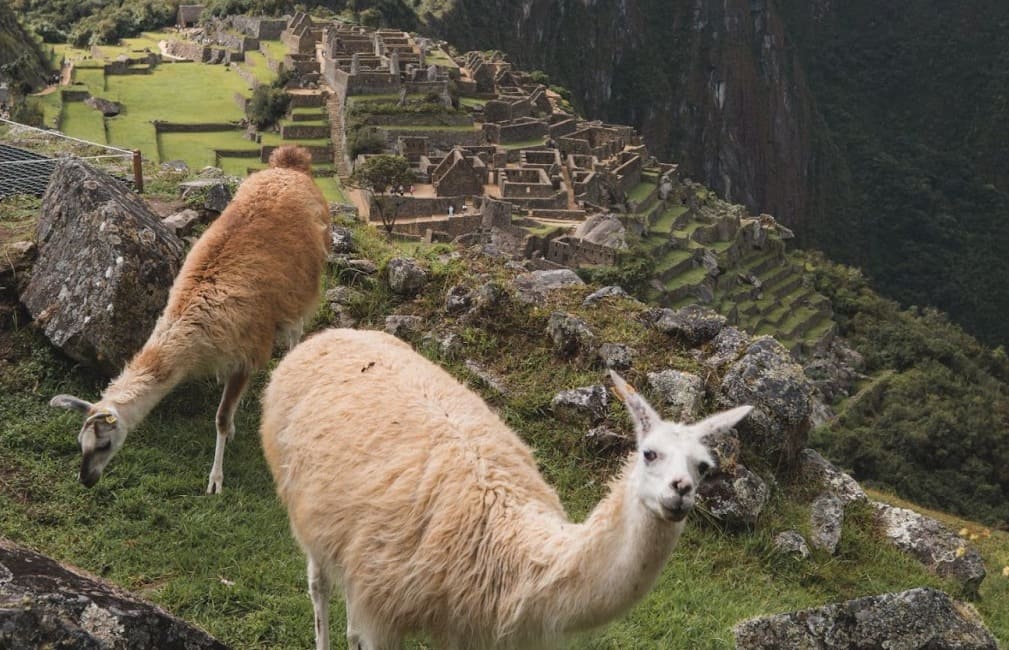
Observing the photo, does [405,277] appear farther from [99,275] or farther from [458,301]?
[99,275]

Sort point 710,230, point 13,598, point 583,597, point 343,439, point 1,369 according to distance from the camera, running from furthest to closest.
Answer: point 710,230
point 1,369
point 343,439
point 583,597
point 13,598

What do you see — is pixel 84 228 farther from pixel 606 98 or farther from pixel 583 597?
pixel 606 98

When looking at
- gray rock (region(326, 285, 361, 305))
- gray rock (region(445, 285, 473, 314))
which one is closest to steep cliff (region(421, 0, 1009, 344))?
gray rock (region(326, 285, 361, 305))

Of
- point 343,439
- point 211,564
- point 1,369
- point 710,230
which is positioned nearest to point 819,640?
point 343,439

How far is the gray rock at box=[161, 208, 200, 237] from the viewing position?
19.8 feet

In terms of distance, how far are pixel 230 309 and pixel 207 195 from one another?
2.57 meters

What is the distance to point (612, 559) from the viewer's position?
242 centimetres

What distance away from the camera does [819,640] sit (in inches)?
102

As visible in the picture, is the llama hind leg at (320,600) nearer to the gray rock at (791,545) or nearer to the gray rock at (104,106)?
the gray rock at (791,545)

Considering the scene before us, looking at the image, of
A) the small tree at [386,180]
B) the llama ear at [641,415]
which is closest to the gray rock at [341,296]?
the llama ear at [641,415]

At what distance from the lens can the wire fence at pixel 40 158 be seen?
6918mm

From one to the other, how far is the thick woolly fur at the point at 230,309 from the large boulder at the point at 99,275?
1.34ft

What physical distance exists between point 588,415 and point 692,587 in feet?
3.94

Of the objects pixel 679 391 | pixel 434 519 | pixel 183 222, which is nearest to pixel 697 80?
pixel 183 222
